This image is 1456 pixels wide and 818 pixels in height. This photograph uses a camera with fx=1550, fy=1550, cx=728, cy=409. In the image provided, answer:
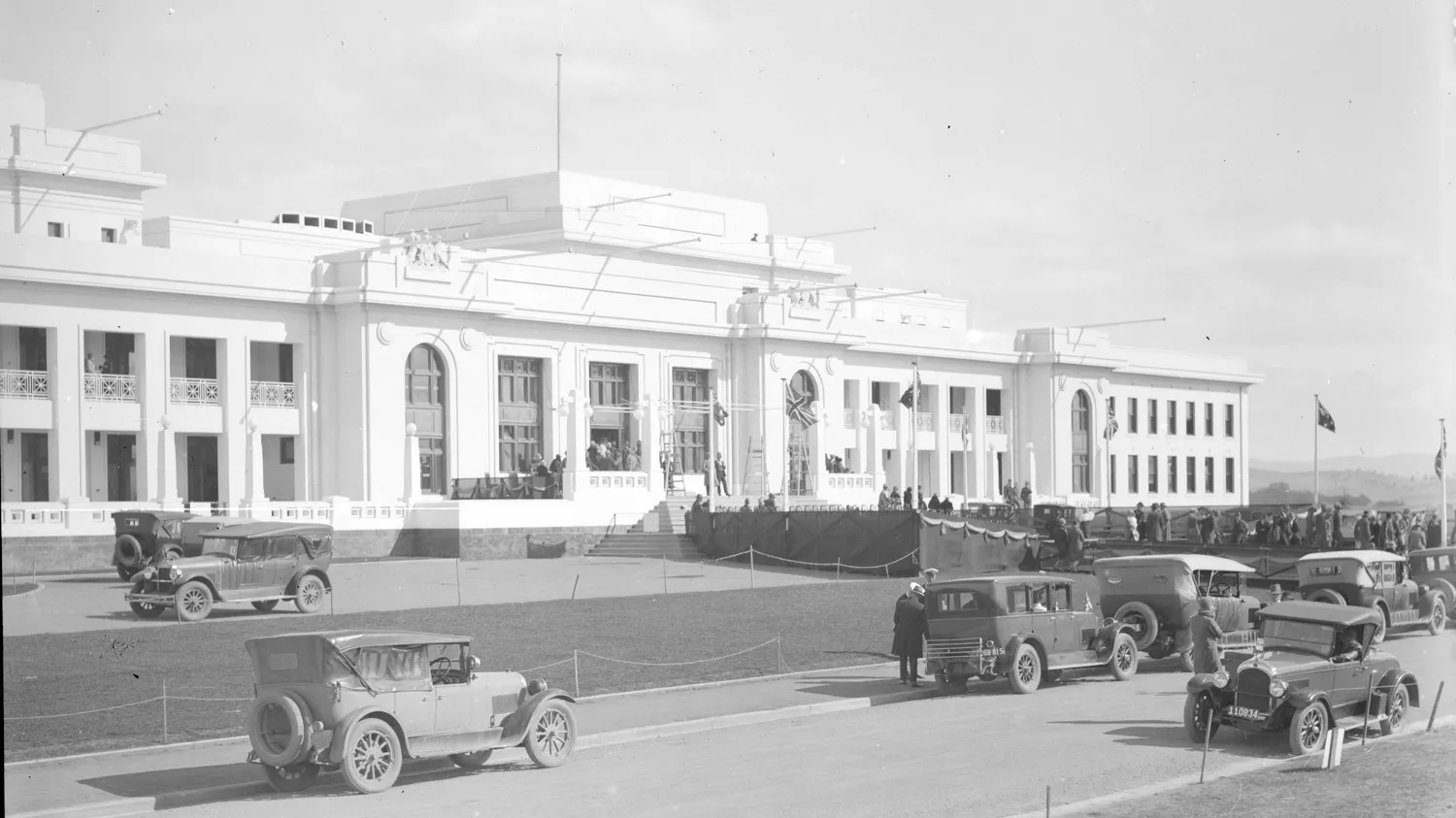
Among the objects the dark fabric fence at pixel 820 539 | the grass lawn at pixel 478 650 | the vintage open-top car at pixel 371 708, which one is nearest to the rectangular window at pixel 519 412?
the dark fabric fence at pixel 820 539

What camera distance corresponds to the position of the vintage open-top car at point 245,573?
28.1 m

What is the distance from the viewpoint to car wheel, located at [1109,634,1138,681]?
23625mm

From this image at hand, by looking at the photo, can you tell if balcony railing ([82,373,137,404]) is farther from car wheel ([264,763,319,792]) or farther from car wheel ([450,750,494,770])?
car wheel ([264,763,319,792])

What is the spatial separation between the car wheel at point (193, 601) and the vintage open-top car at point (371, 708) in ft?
44.1

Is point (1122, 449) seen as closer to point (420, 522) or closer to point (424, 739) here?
point (420, 522)

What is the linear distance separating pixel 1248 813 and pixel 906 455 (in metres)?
61.8

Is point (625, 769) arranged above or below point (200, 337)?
below

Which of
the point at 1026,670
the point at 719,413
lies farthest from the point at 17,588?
the point at 719,413

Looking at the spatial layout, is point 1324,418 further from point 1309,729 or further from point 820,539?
point 1309,729

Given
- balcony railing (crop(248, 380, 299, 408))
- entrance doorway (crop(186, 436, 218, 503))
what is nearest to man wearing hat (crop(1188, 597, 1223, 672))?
balcony railing (crop(248, 380, 299, 408))

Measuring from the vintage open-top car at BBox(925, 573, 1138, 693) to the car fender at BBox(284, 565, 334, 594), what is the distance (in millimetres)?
13233

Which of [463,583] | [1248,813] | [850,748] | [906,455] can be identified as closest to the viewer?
[1248,813]

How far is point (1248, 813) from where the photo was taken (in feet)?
44.7

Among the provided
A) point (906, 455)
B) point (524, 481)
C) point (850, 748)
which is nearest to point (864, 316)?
point (906, 455)
